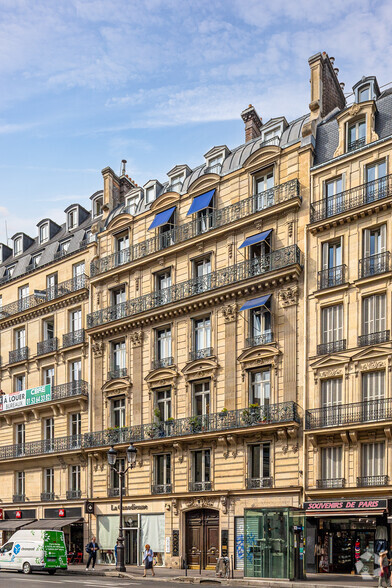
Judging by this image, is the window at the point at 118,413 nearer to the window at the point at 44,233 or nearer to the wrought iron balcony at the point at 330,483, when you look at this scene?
the wrought iron balcony at the point at 330,483

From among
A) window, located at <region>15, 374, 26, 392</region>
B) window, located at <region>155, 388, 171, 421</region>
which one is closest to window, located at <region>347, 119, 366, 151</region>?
window, located at <region>155, 388, 171, 421</region>

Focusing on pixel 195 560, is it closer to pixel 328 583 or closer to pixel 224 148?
pixel 328 583

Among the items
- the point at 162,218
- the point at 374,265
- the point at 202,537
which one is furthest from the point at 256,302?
the point at 202,537

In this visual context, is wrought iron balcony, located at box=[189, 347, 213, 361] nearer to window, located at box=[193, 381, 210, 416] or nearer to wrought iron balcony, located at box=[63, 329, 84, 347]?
window, located at box=[193, 381, 210, 416]

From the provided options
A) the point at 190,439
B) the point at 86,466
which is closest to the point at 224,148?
the point at 190,439

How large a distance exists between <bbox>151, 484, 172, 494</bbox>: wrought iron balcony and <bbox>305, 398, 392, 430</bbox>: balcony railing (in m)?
8.98

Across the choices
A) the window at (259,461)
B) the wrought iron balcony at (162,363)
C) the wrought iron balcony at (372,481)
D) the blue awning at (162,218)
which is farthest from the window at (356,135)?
the wrought iron balcony at (372,481)

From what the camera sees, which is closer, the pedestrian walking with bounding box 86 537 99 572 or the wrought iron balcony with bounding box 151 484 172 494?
the pedestrian walking with bounding box 86 537 99 572

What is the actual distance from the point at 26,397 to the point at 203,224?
54.3 feet

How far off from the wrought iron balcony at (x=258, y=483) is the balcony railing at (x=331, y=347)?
5884mm

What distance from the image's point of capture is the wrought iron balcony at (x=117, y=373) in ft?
→ 137

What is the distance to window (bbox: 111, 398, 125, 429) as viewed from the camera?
136 ft

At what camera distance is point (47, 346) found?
47.7m

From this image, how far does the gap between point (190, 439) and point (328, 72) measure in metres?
18.5
